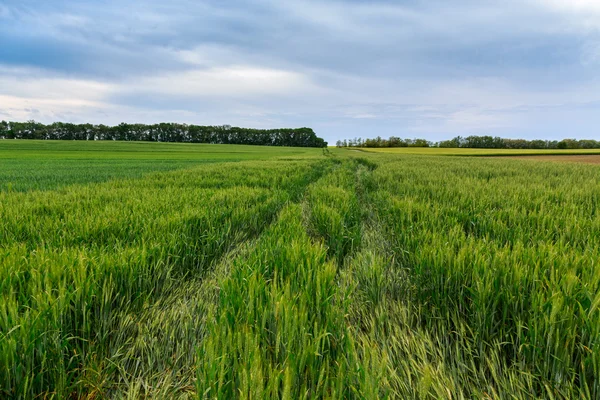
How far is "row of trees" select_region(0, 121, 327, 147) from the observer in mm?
96812

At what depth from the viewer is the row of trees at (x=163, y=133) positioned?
318ft

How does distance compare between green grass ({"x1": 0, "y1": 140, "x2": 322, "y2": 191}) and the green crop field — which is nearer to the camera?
the green crop field

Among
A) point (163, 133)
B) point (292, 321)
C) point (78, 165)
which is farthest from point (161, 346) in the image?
point (163, 133)

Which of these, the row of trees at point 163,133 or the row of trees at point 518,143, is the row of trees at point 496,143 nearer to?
the row of trees at point 518,143

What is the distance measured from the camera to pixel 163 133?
112 m

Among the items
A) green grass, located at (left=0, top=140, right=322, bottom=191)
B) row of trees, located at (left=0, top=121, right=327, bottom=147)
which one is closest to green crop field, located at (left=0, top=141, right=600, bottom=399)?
green grass, located at (left=0, top=140, right=322, bottom=191)

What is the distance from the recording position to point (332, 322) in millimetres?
1316

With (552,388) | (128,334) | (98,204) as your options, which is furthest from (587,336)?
(98,204)

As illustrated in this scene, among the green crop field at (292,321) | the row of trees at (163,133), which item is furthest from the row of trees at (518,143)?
the green crop field at (292,321)

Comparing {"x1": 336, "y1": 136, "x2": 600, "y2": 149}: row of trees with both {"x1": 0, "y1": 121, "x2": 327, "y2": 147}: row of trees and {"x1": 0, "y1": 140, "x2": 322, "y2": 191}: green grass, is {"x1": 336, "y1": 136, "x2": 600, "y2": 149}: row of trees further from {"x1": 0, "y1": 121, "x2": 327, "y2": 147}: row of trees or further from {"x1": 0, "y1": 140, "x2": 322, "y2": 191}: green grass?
{"x1": 0, "y1": 140, "x2": 322, "y2": 191}: green grass

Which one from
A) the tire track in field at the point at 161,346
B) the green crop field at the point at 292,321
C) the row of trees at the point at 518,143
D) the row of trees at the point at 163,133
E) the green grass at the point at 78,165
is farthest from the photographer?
the row of trees at the point at 163,133

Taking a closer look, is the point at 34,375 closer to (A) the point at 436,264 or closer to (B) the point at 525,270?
(A) the point at 436,264

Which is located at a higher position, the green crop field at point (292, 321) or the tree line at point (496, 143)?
the tree line at point (496, 143)

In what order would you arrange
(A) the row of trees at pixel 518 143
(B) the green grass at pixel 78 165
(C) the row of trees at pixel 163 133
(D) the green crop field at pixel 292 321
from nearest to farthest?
(D) the green crop field at pixel 292 321 < (B) the green grass at pixel 78 165 < (A) the row of trees at pixel 518 143 < (C) the row of trees at pixel 163 133
